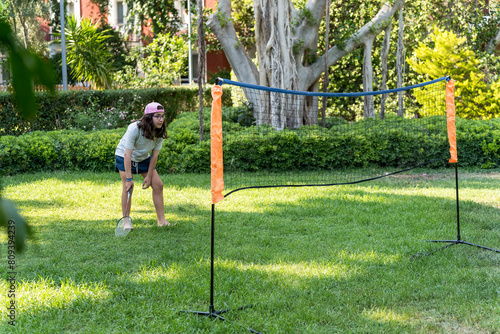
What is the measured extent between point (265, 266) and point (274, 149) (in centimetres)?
571

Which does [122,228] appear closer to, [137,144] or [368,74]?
[137,144]

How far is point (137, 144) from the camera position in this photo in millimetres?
6309

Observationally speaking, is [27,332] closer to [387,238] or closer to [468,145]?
[387,238]

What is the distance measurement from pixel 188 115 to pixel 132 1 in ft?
38.1

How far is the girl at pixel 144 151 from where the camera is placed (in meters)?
6.12

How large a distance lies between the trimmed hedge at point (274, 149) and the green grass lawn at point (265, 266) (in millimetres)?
2199

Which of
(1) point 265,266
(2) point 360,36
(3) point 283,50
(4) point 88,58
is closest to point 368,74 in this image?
(2) point 360,36

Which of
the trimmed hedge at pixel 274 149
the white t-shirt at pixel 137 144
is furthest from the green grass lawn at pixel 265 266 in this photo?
the trimmed hedge at pixel 274 149

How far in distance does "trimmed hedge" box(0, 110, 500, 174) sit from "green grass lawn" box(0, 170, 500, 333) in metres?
2.20

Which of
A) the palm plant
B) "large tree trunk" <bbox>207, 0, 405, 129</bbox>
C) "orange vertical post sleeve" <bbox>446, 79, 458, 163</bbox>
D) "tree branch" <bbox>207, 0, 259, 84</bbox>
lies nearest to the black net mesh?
"large tree trunk" <bbox>207, 0, 405, 129</bbox>

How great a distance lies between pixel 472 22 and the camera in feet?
62.3

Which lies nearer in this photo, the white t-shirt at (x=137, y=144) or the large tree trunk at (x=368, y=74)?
the white t-shirt at (x=137, y=144)

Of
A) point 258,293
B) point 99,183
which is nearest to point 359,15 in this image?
point 99,183

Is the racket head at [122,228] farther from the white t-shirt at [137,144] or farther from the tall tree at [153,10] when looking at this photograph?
the tall tree at [153,10]
